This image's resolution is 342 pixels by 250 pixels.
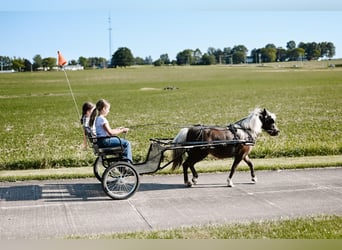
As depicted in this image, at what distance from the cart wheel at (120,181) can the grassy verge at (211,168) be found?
169 cm

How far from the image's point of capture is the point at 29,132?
66.4ft

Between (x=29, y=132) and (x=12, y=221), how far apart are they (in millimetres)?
14083

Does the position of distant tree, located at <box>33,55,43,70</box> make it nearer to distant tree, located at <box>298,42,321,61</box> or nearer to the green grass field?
the green grass field

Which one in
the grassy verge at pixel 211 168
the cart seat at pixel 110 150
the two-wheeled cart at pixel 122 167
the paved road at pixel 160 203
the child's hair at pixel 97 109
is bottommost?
the paved road at pixel 160 203

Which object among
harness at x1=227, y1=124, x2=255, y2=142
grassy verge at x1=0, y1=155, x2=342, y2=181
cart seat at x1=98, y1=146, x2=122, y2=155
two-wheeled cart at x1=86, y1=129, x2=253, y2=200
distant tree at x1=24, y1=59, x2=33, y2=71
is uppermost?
distant tree at x1=24, y1=59, x2=33, y2=71

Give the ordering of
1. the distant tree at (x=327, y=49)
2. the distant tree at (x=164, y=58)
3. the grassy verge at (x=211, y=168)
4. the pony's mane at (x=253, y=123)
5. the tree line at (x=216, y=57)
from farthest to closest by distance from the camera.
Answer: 1. the tree line at (x=216, y=57)
2. the distant tree at (x=164, y=58)
3. the distant tree at (x=327, y=49)
4. the grassy verge at (x=211, y=168)
5. the pony's mane at (x=253, y=123)

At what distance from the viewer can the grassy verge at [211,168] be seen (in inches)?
373

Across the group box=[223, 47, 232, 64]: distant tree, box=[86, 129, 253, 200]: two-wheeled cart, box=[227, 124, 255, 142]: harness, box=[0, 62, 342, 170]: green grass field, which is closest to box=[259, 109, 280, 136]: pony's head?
box=[227, 124, 255, 142]: harness

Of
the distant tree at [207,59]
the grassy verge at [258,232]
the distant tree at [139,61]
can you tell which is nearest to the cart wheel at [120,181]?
the grassy verge at [258,232]

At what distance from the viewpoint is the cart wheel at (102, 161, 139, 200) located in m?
7.81

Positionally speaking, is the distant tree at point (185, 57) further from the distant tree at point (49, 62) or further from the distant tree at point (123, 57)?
the distant tree at point (49, 62)

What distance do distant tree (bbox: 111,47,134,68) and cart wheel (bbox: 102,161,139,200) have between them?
4.24 m

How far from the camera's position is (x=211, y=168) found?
1015 cm

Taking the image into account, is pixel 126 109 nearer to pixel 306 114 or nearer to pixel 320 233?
pixel 306 114
